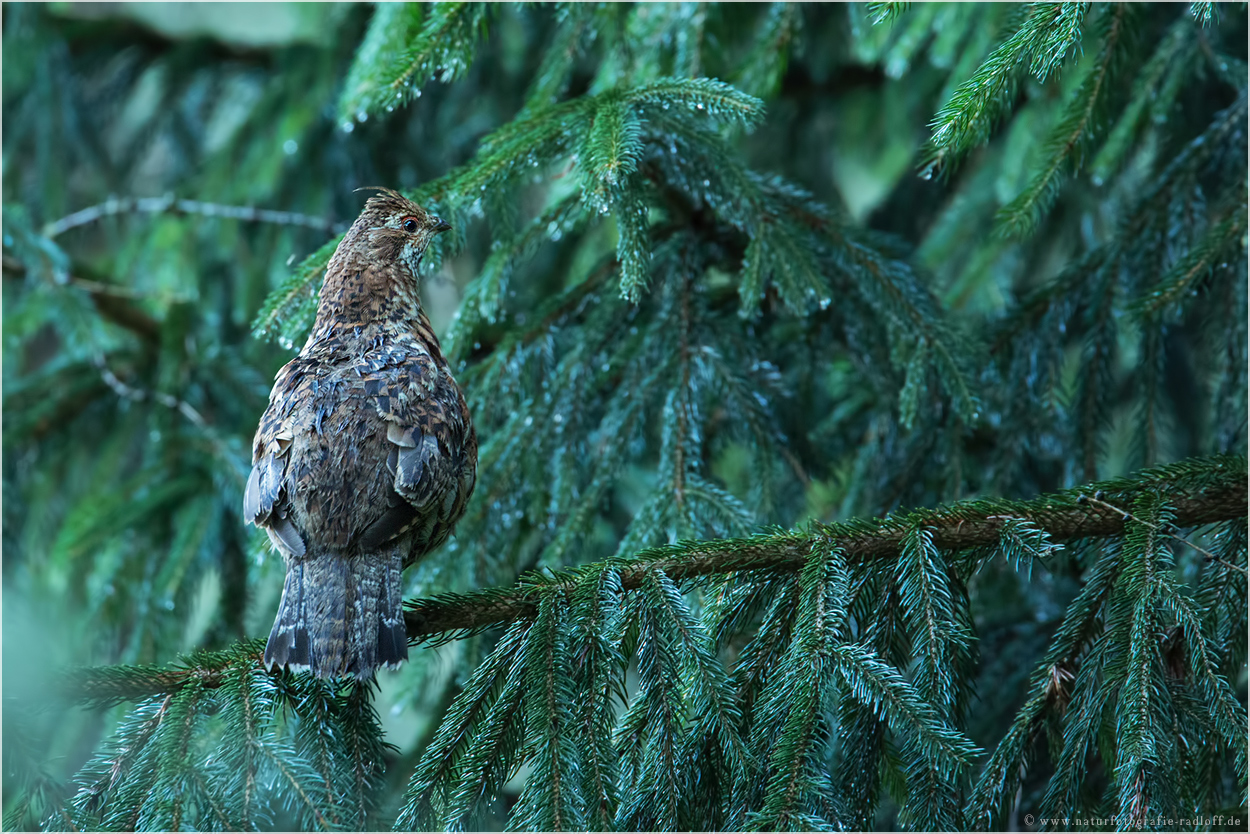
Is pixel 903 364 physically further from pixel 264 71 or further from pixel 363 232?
pixel 264 71

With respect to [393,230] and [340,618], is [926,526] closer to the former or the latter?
[340,618]

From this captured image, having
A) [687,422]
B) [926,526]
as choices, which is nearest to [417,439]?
[687,422]

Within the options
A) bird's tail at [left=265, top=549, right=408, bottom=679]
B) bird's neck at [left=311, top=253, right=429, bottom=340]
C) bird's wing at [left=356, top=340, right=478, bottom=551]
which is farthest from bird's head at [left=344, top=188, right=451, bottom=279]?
bird's tail at [left=265, top=549, right=408, bottom=679]

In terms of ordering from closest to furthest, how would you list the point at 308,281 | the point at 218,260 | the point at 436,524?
the point at 436,524 < the point at 308,281 < the point at 218,260

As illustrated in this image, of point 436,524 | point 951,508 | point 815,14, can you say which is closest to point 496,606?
point 436,524

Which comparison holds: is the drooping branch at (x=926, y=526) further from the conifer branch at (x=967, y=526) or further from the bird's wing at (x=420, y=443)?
the bird's wing at (x=420, y=443)

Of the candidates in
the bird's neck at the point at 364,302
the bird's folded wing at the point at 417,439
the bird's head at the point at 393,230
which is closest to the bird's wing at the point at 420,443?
the bird's folded wing at the point at 417,439

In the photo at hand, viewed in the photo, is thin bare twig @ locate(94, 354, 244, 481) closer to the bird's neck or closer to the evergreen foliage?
the evergreen foliage
